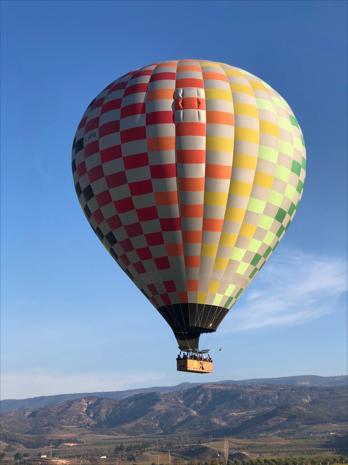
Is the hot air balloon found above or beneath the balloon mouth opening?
above

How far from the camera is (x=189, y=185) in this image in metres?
39.6

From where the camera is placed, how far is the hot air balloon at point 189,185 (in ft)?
130

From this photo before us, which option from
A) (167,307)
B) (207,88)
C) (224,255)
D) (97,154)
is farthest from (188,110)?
(167,307)

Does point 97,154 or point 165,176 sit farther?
point 97,154

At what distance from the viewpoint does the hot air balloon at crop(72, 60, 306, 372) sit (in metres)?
39.8

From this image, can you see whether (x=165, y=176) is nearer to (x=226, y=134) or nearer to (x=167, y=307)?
(x=226, y=134)

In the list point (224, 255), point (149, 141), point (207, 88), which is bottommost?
point (224, 255)

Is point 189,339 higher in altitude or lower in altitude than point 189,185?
lower

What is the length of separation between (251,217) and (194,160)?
5653mm

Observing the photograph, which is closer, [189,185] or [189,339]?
[189,185]

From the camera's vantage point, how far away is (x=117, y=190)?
4112 centimetres

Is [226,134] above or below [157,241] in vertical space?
above

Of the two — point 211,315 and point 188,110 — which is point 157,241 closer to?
point 211,315

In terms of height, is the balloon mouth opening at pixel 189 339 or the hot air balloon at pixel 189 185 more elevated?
the hot air balloon at pixel 189 185
